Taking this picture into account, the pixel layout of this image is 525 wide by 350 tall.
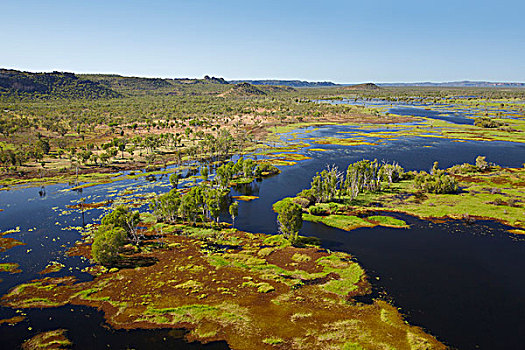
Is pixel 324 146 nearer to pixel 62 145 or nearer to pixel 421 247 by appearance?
pixel 421 247

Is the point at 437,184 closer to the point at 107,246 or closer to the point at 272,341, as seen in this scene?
the point at 272,341

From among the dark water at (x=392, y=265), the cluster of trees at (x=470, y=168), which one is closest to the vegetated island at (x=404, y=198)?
the cluster of trees at (x=470, y=168)

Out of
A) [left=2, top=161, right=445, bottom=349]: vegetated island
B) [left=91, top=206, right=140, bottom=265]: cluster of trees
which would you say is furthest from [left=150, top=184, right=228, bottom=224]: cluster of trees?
[left=91, top=206, right=140, bottom=265]: cluster of trees

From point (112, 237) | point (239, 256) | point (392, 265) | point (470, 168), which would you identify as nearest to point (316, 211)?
point (392, 265)

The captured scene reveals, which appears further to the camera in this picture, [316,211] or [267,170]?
[267,170]

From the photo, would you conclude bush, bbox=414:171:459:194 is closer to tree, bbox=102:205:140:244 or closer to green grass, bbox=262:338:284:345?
green grass, bbox=262:338:284:345

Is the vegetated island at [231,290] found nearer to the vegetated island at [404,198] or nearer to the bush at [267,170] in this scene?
the vegetated island at [404,198]
